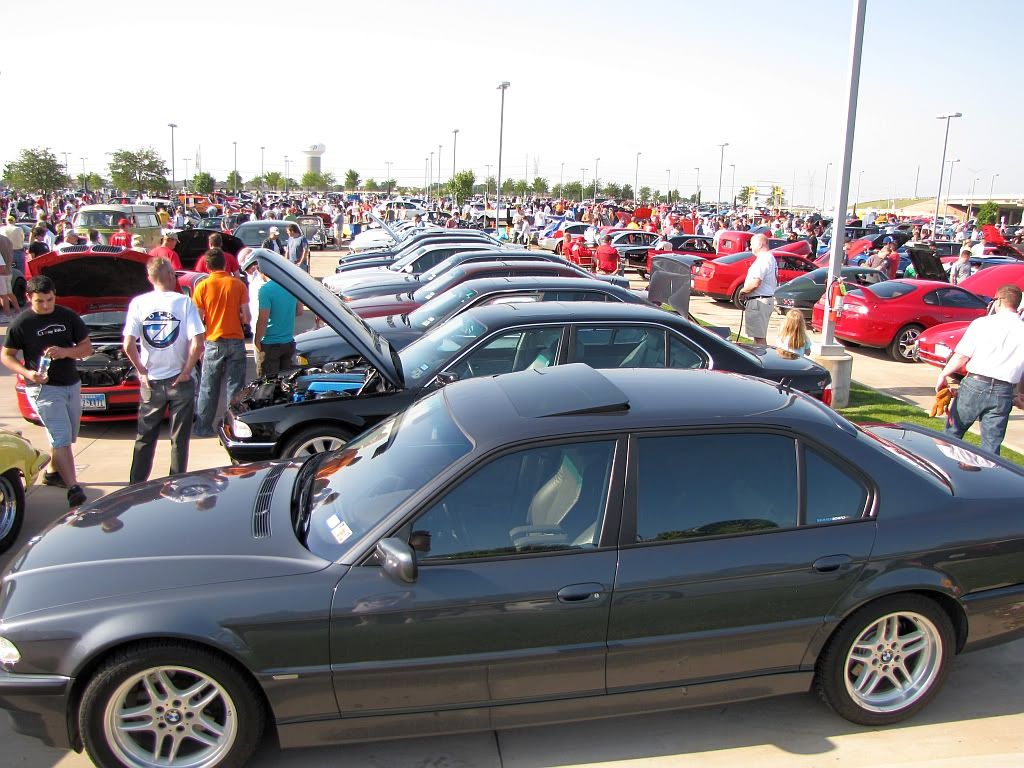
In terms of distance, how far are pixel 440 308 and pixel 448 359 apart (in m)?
2.25

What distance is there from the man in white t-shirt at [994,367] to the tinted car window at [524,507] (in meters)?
4.17

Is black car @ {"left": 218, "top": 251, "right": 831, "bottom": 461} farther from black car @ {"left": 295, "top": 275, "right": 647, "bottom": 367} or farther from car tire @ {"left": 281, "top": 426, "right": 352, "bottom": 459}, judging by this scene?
black car @ {"left": 295, "top": 275, "right": 647, "bottom": 367}

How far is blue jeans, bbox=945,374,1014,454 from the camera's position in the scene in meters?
6.12

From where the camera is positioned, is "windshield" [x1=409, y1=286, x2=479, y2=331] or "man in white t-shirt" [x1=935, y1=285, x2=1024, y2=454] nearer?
"man in white t-shirt" [x1=935, y1=285, x2=1024, y2=454]

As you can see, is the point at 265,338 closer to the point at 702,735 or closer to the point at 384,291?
the point at 384,291

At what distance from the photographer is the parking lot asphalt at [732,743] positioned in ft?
11.1

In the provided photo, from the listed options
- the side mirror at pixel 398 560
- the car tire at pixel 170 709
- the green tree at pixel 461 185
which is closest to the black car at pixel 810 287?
the side mirror at pixel 398 560

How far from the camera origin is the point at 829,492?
3494 mm

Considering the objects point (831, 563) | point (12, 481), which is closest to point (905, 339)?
point (831, 563)

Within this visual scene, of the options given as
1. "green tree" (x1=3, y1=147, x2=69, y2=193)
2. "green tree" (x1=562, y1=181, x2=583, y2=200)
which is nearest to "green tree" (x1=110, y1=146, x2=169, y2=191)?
"green tree" (x1=3, y1=147, x2=69, y2=193)

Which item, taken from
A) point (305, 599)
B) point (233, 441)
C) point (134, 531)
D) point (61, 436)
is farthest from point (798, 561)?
point (61, 436)

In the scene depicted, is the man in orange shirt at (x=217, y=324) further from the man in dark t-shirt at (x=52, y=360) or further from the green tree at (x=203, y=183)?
the green tree at (x=203, y=183)

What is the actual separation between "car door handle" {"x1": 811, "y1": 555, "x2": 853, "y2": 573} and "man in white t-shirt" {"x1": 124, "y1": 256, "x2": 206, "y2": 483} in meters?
4.59

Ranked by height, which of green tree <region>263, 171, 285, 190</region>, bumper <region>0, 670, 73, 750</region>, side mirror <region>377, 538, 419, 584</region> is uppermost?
green tree <region>263, 171, 285, 190</region>
